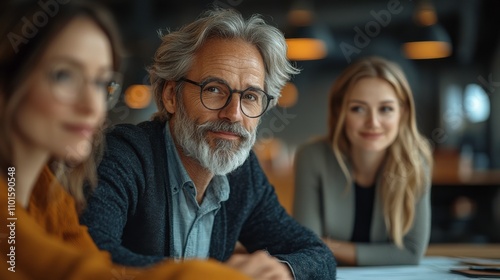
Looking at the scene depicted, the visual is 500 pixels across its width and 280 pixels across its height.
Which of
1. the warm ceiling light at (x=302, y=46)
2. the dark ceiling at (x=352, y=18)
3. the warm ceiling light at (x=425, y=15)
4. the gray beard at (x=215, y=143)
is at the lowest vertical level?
the gray beard at (x=215, y=143)

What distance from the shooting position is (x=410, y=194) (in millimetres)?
1794

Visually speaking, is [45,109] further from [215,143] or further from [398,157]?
[398,157]

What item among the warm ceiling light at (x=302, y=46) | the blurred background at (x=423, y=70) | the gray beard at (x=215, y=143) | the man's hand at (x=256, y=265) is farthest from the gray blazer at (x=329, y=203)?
the warm ceiling light at (x=302, y=46)

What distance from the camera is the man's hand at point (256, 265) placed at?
2.49 feet

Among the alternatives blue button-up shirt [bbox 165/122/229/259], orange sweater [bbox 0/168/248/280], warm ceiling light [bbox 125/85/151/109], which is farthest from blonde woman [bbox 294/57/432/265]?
orange sweater [bbox 0/168/248/280]

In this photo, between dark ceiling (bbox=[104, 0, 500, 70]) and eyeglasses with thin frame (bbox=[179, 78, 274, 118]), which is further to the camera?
dark ceiling (bbox=[104, 0, 500, 70])

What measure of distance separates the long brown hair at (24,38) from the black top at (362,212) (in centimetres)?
126

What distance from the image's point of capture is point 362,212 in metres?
1.89

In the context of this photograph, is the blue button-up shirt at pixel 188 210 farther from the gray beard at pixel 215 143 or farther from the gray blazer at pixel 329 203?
the gray blazer at pixel 329 203

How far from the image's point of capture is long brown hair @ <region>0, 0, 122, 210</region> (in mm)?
674

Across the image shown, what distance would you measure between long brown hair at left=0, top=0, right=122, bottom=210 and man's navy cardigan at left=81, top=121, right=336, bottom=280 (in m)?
0.21

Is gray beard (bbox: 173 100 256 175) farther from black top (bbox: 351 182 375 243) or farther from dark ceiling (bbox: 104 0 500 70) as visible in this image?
dark ceiling (bbox: 104 0 500 70)

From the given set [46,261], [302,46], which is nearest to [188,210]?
[46,261]

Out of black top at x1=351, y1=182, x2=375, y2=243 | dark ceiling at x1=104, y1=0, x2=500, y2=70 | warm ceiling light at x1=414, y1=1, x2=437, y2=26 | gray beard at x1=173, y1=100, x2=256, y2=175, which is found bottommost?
black top at x1=351, y1=182, x2=375, y2=243
